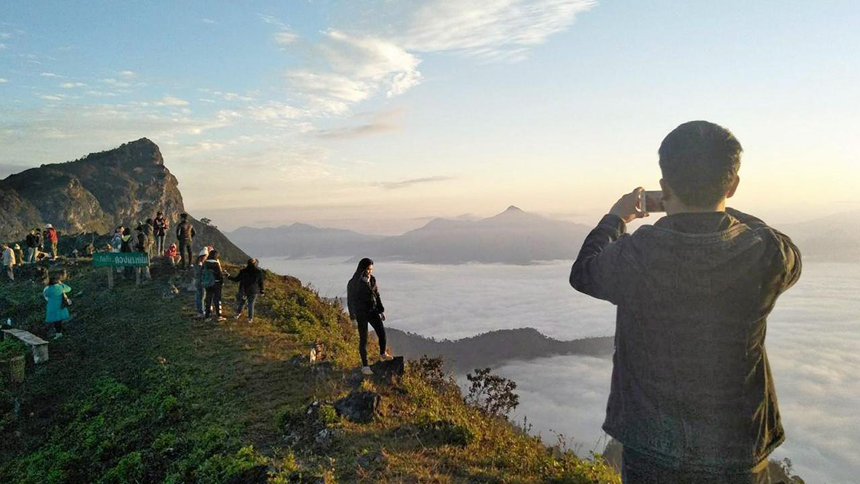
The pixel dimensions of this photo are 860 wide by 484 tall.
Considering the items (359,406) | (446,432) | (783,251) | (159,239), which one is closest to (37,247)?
(159,239)

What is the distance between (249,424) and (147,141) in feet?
404

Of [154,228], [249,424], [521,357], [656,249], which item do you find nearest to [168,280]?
[154,228]

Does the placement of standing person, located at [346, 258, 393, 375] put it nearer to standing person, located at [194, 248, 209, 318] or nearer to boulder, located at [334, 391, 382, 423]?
boulder, located at [334, 391, 382, 423]

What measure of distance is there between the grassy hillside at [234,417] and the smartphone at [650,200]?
4.76 metres

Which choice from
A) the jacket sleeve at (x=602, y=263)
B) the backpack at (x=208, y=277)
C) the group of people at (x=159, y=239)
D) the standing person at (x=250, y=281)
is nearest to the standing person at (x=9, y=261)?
the group of people at (x=159, y=239)

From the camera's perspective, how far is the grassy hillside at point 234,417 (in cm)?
669

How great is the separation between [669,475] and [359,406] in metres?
6.23

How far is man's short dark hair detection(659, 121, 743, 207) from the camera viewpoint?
238 centimetres

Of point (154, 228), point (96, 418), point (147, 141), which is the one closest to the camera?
point (96, 418)

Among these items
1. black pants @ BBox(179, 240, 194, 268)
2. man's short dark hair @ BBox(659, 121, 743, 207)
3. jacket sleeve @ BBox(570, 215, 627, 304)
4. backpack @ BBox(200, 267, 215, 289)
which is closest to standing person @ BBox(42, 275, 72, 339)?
black pants @ BBox(179, 240, 194, 268)

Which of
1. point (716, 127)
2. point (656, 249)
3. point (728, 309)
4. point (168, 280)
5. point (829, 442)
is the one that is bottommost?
point (829, 442)

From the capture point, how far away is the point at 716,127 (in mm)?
2447

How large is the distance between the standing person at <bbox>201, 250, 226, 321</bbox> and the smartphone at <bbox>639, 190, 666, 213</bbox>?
1430cm

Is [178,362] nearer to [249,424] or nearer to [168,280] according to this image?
[249,424]
